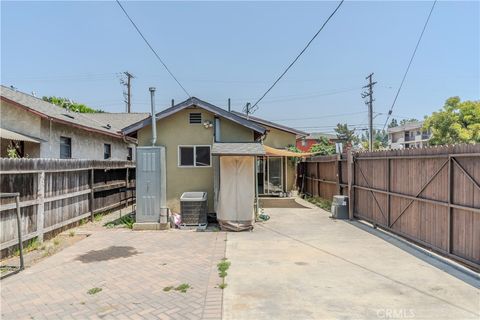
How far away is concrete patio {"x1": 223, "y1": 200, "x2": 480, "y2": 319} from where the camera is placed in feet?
13.7

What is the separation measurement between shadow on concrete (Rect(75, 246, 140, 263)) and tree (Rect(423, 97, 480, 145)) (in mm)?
32011

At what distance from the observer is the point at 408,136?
5828 cm

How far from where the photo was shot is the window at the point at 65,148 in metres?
13.9

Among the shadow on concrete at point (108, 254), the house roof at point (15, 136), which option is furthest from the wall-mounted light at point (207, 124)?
the house roof at point (15, 136)

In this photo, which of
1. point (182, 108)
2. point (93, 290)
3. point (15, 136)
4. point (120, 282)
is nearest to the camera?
point (93, 290)

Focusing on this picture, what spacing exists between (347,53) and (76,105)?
99.0 feet

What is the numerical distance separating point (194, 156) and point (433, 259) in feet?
23.8

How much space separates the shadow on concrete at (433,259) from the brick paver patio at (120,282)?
156 inches

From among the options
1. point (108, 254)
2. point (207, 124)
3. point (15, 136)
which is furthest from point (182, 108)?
point (15, 136)

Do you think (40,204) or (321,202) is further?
(321,202)

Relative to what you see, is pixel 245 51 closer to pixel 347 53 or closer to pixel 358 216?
pixel 347 53

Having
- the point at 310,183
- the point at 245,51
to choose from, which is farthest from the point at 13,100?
the point at 310,183

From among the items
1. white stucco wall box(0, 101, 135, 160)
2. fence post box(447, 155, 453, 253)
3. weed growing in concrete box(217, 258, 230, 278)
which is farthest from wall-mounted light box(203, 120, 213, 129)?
fence post box(447, 155, 453, 253)

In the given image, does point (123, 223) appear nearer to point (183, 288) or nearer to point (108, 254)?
point (108, 254)
